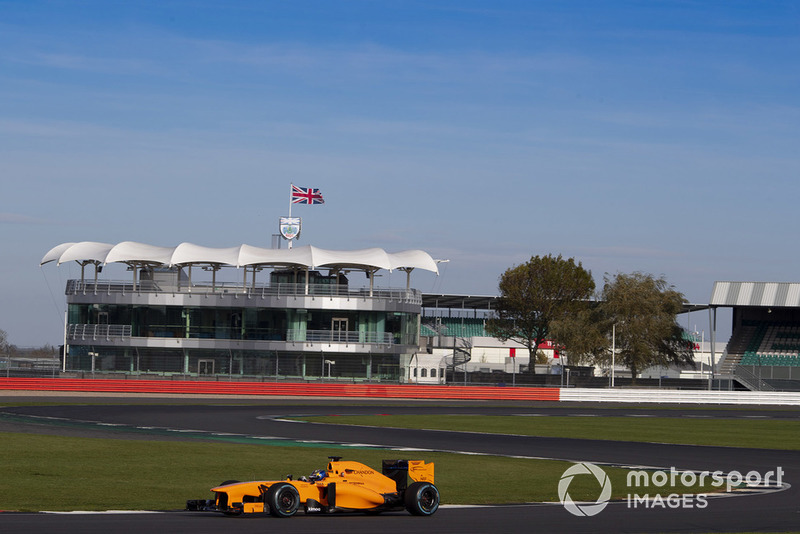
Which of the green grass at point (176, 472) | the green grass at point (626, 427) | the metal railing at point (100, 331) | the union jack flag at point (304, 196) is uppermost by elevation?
the union jack flag at point (304, 196)

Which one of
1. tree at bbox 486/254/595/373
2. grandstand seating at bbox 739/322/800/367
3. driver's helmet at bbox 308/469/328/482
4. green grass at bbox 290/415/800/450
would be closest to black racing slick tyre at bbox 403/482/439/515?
driver's helmet at bbox 308/469/328/482

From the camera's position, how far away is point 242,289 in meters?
77.8

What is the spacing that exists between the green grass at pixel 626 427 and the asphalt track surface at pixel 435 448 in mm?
2654

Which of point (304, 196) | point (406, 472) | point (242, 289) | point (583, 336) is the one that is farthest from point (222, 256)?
point (406, 472)

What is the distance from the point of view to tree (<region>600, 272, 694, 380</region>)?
84750 millimetres

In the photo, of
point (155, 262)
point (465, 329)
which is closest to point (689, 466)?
point (155, 262)

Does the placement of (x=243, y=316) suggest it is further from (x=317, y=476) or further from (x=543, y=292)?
(x=317, y=476)

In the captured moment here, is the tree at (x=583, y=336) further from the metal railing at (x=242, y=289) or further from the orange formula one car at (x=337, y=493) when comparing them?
the orange formula one car at (x=337, y=493)

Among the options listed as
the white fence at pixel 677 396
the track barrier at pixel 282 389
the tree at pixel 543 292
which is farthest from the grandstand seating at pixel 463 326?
the track barrier at pixel 282 389

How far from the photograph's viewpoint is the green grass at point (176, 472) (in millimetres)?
16547

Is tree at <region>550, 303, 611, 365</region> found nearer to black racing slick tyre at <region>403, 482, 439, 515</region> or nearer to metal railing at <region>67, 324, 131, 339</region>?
metal railing at <region>67, 324, 131, 339</region>

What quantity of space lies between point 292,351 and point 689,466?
169ft

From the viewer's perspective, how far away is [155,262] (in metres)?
76.8

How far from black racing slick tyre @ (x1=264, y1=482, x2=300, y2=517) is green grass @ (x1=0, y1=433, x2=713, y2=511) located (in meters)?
2.28
